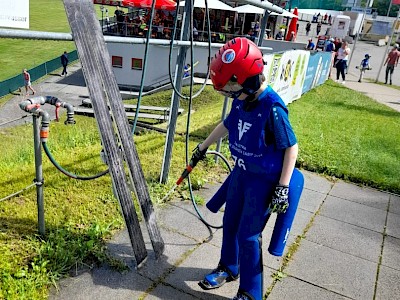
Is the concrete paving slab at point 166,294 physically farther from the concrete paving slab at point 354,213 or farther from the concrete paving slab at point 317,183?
the concrete paving slab at point 317,183

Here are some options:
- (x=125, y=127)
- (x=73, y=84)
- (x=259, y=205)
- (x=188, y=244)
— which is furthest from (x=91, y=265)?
(x=73, y=84)

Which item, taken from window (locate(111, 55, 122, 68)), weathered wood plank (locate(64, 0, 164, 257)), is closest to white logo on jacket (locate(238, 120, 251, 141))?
weathered wood plank (locate(64, 0, 164, 257))

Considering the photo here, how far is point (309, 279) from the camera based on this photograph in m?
2.97

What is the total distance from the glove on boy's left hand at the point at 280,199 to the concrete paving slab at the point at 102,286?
1124mm

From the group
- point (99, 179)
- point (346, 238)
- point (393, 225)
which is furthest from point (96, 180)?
point (393, 225)

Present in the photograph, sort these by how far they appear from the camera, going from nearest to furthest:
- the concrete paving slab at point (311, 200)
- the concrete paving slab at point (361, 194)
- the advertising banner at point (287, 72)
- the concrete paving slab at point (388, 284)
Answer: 1. the concrete paving slab at point (388, 284)
2. the concrete paving slab at point (311, 200)
3. the concrete paving slab at point (361, 194)
4. the advertising banner at point (287, 72)

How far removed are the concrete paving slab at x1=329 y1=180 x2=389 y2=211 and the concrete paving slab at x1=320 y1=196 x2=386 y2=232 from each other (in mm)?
139

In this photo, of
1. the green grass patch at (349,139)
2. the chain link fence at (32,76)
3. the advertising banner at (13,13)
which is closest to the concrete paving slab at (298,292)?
the advertising banner at (13,13)

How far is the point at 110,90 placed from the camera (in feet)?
9.01

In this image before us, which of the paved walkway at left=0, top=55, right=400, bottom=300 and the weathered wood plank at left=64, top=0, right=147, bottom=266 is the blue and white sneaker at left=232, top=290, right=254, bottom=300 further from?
the weathered wood plank at left=64, top=0, right=147, bottom=266

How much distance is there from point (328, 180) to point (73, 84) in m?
19.4

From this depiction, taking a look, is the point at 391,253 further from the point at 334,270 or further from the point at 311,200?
the point at 311,200

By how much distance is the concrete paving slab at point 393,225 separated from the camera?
389cm

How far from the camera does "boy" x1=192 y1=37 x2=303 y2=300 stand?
2312 mm
